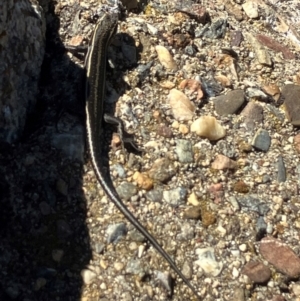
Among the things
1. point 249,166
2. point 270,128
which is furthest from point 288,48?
point 249,166

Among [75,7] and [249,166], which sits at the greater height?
[75,7]

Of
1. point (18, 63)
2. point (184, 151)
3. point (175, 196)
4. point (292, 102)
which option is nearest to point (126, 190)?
point (175, 196)

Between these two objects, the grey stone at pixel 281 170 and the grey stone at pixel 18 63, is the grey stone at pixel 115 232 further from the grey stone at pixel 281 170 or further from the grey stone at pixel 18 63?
the grey stone at pixel 281 170

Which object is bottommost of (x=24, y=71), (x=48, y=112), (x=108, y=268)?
(x=108, y=268)

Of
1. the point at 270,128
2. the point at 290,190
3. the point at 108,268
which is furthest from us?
the point at 270,128

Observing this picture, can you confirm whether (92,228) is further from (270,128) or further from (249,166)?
(270,128)

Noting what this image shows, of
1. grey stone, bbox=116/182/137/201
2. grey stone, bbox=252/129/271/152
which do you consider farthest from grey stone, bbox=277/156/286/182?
grey stone, bbox=116/182/137/201

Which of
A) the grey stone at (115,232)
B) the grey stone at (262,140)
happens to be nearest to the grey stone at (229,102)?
the grey stone at (262,140)

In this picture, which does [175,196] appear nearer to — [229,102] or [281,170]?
[281,170]
